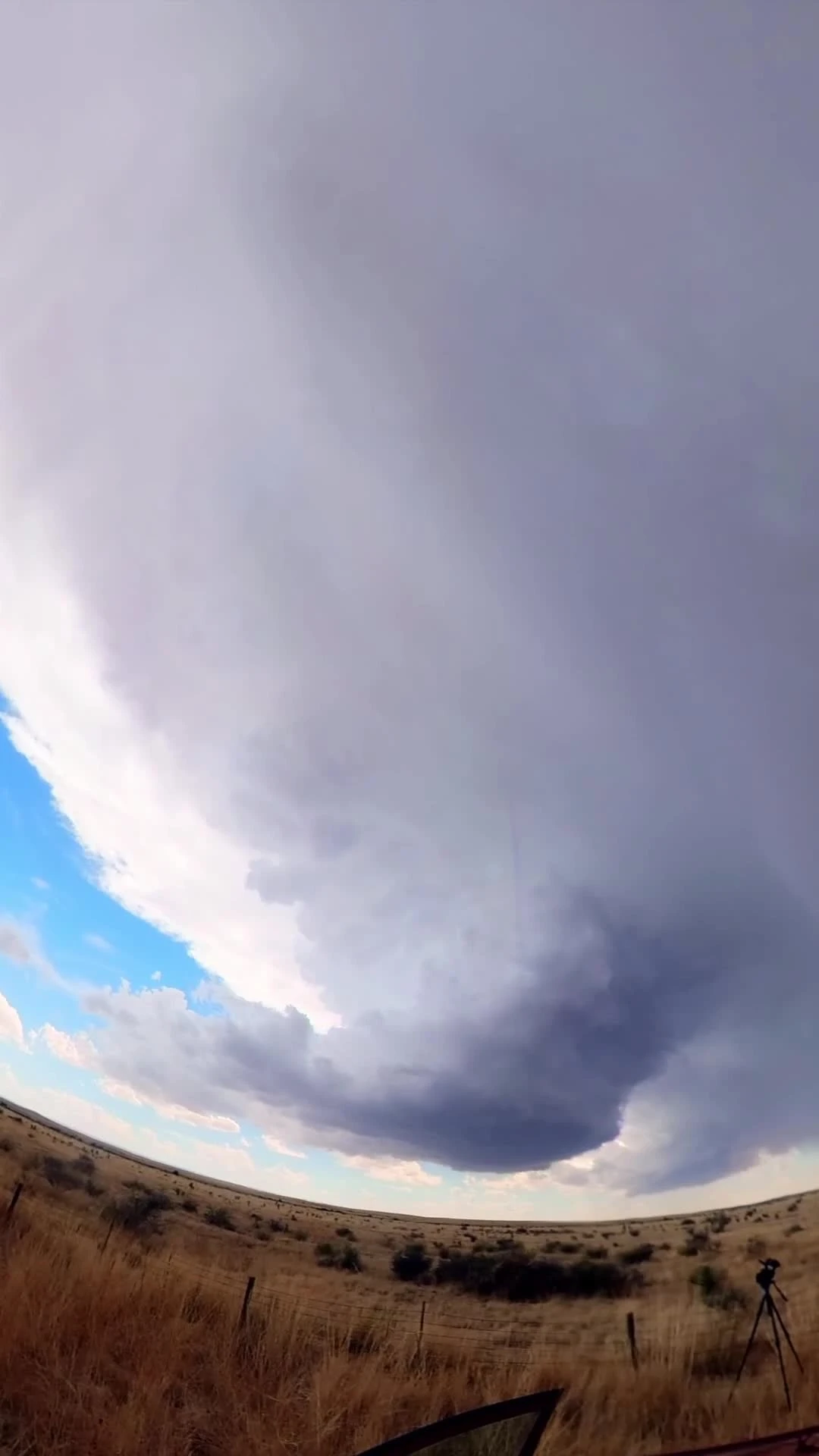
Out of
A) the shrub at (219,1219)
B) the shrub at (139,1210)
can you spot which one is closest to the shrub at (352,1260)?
the shrub at (219,1219)

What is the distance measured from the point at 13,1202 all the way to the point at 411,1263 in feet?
9.63

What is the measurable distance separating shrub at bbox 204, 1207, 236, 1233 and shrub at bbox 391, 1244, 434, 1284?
122 centimetres

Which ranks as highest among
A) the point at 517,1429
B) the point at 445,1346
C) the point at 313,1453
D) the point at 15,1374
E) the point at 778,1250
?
the point at 778,1250

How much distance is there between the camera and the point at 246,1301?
4.70 m

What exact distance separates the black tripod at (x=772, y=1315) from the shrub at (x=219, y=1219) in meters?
3.35

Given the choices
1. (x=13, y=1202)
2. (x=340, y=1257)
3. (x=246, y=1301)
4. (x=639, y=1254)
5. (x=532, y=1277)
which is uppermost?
(x=639, y=1254)

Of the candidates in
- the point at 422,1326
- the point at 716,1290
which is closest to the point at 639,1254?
the point at 716,1290

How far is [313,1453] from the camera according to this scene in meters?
3.63

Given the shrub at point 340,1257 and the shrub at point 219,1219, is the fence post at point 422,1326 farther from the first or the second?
the shrub at point 219,1219

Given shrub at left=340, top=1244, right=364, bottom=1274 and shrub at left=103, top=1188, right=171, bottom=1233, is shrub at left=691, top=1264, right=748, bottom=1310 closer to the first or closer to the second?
shrub at left=340, top=1244, right=364, bottom=1274

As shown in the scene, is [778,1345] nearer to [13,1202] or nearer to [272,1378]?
[272,1378]

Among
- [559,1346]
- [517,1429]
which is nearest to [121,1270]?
[559,1346]

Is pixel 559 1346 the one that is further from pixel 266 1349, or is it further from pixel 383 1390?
pixel 266 1349

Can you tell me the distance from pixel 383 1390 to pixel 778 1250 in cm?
250
